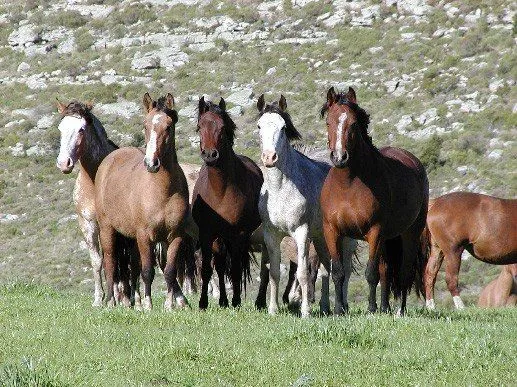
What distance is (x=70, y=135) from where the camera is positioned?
1310 centimetres

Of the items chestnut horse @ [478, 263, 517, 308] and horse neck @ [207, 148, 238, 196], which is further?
chestnut horse @ [478, 263, 517, 308]

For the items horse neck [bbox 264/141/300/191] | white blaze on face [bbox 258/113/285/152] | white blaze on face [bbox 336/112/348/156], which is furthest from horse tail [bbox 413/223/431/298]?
white blaze on face [bbox 336/112/348/156]

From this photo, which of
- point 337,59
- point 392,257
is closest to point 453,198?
point 392,257

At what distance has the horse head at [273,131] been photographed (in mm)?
11586

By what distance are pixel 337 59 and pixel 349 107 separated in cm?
3063

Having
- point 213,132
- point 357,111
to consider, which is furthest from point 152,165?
point 357,111

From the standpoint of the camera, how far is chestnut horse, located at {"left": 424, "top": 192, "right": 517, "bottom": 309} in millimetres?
17531

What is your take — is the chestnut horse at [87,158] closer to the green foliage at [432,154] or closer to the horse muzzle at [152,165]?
the horse muzzle at [152,165]

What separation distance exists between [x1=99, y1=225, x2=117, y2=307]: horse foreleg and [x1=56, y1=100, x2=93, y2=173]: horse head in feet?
3.21

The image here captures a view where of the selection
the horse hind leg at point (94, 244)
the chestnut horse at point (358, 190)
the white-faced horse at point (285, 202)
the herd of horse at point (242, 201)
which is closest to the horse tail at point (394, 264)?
the herd of horse at point (242, 201)

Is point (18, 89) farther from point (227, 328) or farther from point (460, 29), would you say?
point (227, 328)

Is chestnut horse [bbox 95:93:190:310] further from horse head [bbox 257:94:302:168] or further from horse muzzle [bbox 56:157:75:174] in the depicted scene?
horse head [bbox 257:94:302:168]

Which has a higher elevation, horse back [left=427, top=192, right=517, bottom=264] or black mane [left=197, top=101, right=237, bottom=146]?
black mane [left=197, top=101, right=237, bottom=146]

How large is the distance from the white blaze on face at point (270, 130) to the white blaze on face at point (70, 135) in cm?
273
